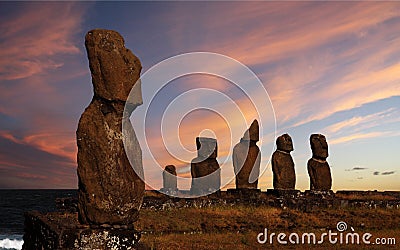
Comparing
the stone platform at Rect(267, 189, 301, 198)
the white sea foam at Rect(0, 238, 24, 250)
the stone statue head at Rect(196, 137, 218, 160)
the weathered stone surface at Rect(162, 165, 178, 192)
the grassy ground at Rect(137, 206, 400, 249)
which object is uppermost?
the stone statue head at Rect(196, 137, 218, 160)

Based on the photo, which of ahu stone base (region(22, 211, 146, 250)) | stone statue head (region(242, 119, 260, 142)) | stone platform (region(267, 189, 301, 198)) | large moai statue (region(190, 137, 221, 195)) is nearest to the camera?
ahu stone base (region(22, 211, 146, 250))

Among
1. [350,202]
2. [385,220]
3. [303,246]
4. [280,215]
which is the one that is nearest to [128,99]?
[303,246]

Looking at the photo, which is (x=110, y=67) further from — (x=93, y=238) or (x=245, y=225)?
(x=245, y=225)

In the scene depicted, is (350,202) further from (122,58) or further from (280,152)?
(122,58)

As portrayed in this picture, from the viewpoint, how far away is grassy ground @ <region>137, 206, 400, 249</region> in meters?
13.6

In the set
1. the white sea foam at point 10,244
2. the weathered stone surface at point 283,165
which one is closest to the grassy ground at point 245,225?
the weathered stone surface at point 283,165

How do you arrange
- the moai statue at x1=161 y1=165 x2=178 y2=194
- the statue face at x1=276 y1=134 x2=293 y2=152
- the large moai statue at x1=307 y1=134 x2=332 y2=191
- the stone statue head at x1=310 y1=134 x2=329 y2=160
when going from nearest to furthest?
the large moai statue at x1=307 y1=134 x2=332 y2=191 → the statue face at x1=276 y1=134 x2=293 y2=152 → the stone statue head at x1=310 y1=134 x2=329 y2=160 → the moai statue at x1=161 y1=165 x2=178 y2=194

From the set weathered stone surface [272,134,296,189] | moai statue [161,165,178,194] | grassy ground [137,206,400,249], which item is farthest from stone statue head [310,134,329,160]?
moai statue [161,165,178,194]

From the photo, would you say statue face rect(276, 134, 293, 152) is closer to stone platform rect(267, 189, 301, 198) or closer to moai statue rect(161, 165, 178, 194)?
stone platform rect(267, 189, 301, 198)

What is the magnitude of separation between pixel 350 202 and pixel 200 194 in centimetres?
690

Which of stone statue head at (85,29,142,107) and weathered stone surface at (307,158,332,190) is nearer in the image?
stone statue head at (85,29,142,107)

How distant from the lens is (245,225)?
15914mm

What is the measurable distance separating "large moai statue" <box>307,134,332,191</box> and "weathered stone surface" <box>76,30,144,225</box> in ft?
51.8

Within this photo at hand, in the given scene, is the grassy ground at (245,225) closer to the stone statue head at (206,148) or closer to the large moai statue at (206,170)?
the large moai statue at (206,170)
